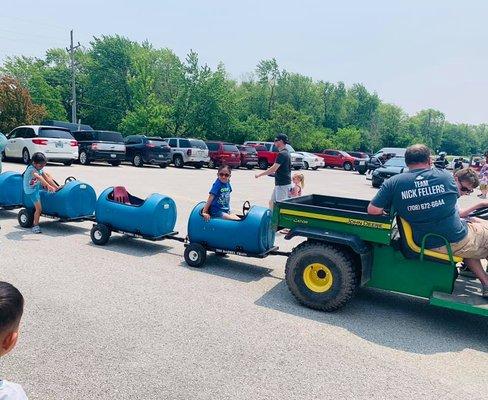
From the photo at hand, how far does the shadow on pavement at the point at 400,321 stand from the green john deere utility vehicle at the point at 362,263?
0.76ft

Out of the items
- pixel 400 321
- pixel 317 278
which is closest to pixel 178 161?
pixel 317 278

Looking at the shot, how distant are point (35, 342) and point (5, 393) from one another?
2509mm

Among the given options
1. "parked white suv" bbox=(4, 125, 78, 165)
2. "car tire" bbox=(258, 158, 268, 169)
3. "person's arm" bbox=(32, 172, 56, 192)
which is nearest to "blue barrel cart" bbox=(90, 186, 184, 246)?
"person's arm" bbox=(32, 172, 56, 192)

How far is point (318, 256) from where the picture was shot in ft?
15.5

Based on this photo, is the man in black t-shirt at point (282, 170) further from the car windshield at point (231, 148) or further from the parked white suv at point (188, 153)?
the car windshield at point (231, 148)

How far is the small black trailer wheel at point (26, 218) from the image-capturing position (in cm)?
763

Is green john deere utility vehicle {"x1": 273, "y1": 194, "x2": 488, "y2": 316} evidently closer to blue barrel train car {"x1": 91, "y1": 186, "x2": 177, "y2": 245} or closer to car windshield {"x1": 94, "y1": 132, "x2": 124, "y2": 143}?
blue barrel train car {"x1": 91, "y1": 186, "x2": 177, "y2": 245}

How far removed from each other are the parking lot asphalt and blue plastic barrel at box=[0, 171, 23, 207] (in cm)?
264

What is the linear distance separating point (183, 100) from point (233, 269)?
38829 millimetres

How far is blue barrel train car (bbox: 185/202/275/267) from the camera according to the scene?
224 inches

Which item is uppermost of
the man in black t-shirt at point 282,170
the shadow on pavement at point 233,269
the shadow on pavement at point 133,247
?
the man in black t-shirt at point 282,170

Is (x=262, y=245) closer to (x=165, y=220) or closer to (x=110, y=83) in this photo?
(x=165, y=220)

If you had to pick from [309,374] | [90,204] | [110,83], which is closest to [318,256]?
[309,374]

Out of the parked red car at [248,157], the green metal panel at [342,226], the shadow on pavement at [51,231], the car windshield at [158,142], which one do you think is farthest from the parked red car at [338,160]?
the green metal panel at [342,226]
